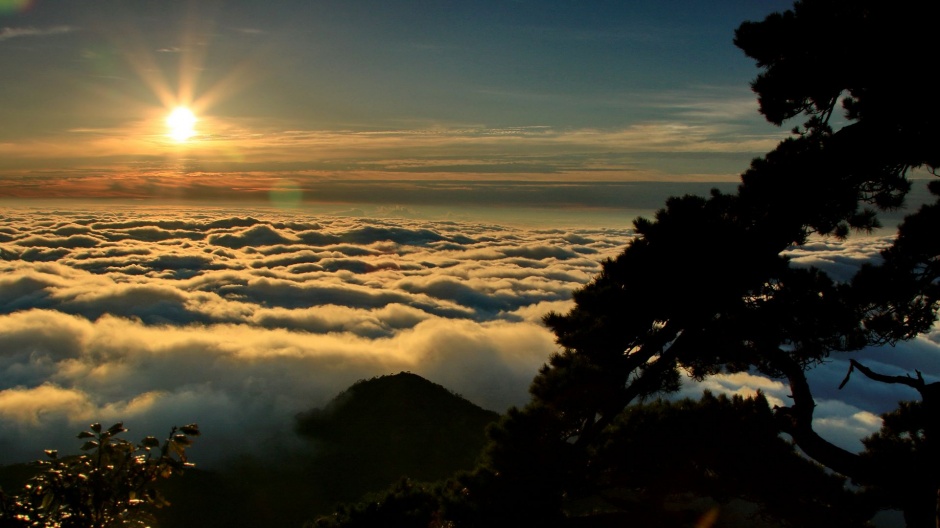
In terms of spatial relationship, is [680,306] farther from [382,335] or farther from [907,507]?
[382,335]

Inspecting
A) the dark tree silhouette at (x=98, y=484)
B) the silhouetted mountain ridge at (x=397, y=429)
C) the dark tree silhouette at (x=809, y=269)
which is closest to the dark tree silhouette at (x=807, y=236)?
the dark tree silhouette at (x=809, y=269)

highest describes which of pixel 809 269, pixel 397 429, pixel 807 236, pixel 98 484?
pixel 807 236

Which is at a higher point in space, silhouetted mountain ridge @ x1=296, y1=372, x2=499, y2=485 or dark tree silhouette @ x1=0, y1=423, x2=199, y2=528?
dark tree silhouette @ x1=0, y1=423, x2=199, y2=528

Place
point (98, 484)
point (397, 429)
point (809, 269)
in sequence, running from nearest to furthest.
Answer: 1. point (98, 484)
2. point (809, 269)
3. point (397, 429)

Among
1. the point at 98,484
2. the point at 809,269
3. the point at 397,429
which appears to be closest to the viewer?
the point at 98,484

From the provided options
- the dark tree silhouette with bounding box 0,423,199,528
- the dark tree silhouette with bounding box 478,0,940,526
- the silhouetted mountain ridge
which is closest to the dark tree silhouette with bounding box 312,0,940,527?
the dark tree silhouette with bounding box 478,0,940,526

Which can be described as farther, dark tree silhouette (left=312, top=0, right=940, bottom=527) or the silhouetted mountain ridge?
the silhouetted mountain ridge

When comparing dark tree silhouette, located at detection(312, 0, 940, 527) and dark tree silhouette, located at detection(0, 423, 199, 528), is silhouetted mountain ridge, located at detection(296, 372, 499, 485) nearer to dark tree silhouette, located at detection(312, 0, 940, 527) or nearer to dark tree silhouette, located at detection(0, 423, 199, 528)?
dark tree silhouette, located at detection(312, 0, 940, 527)

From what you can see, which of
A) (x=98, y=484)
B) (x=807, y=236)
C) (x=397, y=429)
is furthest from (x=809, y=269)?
(x=397, y=429)

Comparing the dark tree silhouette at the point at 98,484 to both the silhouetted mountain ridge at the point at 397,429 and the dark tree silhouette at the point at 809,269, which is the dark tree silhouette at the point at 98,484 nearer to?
the dark tree silhouette at the point at 809,269

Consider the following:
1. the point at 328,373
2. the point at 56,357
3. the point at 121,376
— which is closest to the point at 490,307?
the point at 328,373

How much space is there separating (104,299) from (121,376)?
180 feet

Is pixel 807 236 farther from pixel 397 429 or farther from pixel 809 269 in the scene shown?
pixel 397 429

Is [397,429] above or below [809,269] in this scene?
below
